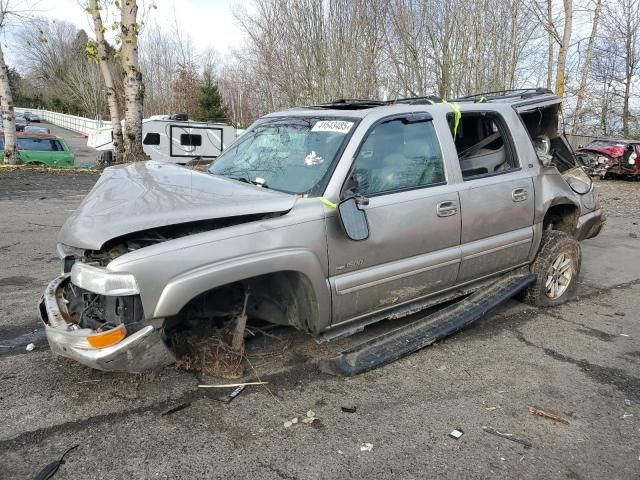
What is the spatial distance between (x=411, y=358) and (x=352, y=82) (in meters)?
17.8

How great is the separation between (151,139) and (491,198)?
19.4 meters

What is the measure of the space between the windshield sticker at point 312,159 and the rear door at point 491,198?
3.88 feet

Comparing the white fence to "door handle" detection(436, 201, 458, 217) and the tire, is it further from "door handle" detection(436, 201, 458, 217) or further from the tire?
"door handle" detection(436, 201, 458, 217)

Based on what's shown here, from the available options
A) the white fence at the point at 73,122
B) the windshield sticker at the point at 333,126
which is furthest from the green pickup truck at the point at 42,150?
the white fence at the point at 73,122

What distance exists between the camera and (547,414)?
303 centimetres

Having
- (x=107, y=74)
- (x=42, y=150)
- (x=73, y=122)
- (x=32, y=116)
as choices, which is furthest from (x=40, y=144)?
(x=32, y=116)

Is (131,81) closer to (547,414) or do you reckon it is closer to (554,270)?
(554,270)

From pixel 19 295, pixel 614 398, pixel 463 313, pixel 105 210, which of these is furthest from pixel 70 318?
pixel 614 398

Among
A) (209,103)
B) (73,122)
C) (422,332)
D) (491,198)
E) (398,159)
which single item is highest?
(209,103)

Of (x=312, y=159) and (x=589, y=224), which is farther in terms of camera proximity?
(x=589, y=224)

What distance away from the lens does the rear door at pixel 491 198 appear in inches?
156

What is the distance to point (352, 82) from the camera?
2002cm

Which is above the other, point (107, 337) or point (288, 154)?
point (288, 154)

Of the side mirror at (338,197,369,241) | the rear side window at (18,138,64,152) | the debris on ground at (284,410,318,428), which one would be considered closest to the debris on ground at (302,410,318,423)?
the debris on ground at (284,410,318,428)
